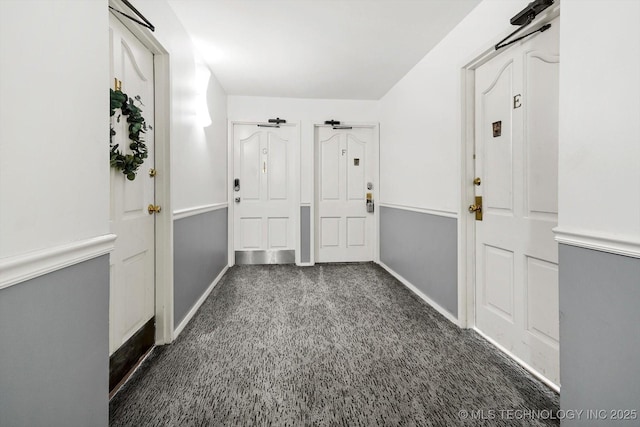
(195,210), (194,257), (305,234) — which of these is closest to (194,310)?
(194,257)

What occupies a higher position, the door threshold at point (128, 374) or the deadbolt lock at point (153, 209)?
the deadbolt lock at point (153, 209)

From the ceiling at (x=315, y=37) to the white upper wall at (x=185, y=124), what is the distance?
18 cm

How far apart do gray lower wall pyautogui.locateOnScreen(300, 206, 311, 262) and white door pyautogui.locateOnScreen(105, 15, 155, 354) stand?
2366 millimetres

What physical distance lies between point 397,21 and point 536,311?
2.24 m

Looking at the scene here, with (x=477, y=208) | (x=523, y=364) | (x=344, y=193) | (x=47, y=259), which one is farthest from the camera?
(x=344, y=193)

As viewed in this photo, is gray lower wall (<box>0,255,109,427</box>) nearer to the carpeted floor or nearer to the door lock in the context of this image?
the carpeted floor

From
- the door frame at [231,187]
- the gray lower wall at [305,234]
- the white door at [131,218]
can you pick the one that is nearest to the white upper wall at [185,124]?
the white door at [131,218]

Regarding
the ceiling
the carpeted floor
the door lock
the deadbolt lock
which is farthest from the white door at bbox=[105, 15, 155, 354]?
the door lock

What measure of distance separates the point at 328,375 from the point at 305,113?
3453 mm

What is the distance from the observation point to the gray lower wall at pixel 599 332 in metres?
0.96

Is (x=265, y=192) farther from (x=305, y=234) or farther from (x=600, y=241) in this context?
(x=600, y=241)

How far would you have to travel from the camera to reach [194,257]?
101 inches

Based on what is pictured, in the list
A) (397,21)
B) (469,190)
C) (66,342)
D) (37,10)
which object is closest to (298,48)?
(397,21)

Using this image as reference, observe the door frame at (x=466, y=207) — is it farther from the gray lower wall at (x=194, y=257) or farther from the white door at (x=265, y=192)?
the white door at (x=265, y=192)
